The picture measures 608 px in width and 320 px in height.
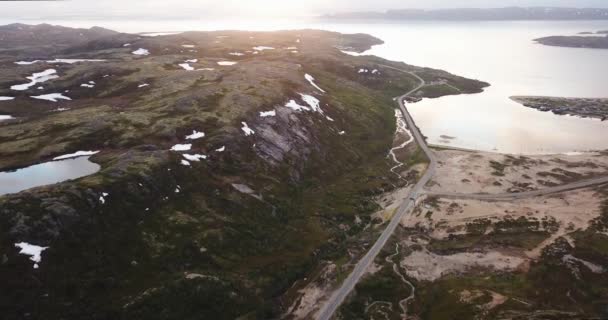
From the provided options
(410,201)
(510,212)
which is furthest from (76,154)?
(510,212)

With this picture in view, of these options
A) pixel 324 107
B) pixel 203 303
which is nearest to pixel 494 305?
pixel 203 303

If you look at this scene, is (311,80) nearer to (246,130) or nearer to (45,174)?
(246,130)

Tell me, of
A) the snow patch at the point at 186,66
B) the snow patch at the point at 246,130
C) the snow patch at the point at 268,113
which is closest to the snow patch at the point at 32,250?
the snow patch at the point at 246,130

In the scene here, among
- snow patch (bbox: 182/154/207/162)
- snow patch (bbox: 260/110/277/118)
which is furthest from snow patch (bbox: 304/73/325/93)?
snow patch (bbox: 182/154/207/162)

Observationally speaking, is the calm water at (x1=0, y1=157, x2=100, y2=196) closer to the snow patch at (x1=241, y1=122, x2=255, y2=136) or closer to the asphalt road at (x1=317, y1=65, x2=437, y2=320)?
the snow patch at (x1=241, y1=122, x2=255, y2=136)

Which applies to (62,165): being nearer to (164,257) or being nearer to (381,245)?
(164,257)
